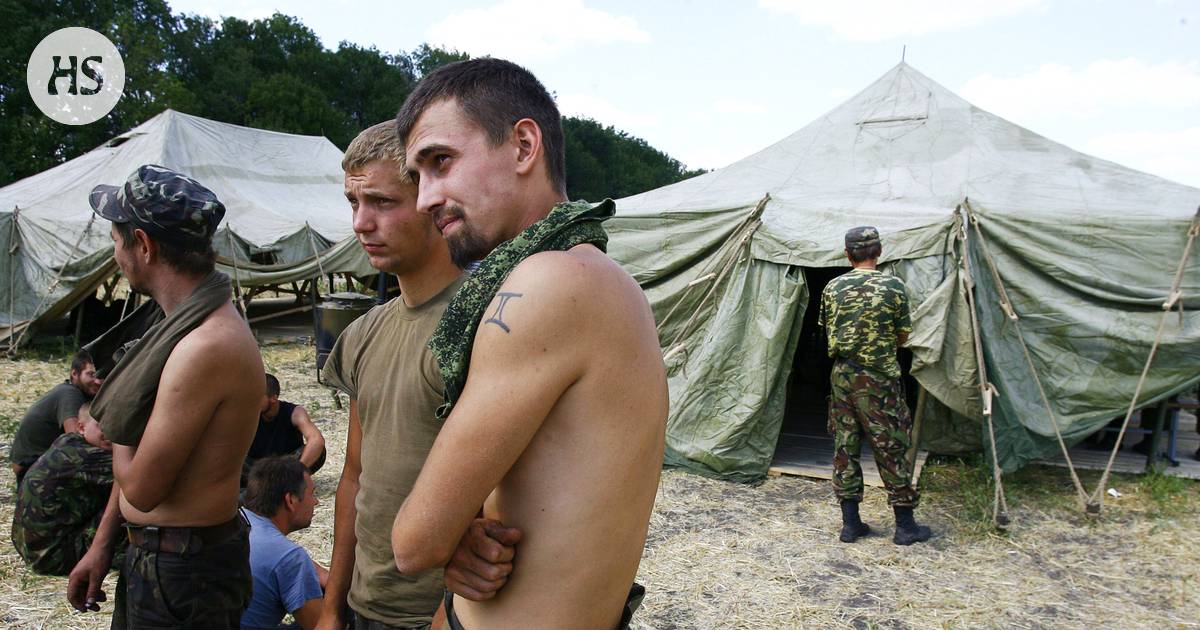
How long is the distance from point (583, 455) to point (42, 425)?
412cm

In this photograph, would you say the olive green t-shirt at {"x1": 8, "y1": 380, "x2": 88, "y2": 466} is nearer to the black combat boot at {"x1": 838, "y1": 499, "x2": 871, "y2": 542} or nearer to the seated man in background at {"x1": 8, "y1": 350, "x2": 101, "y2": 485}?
the seated man in background at {"x1": 8, "y1": 350, "x2": 101, "y2": 485}

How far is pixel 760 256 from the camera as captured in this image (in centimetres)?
602

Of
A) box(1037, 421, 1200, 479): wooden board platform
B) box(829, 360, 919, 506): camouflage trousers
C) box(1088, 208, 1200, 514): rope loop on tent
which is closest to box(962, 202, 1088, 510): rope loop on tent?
box(1088, 208, 1200, 514): rope loop on tent

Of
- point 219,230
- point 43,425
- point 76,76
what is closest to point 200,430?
point 43,425

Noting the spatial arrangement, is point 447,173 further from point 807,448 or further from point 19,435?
point 807,448

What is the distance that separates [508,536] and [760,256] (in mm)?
5223

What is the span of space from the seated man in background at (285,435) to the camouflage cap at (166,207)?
105 inches

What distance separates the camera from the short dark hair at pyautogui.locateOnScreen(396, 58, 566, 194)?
1195 mm

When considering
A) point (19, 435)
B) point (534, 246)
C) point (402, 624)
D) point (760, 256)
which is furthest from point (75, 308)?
point (534, 246)

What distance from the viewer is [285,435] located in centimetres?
471

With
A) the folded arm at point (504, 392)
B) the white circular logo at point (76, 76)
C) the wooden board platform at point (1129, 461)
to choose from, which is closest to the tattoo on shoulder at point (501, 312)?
the folded arm at point (504, 392)

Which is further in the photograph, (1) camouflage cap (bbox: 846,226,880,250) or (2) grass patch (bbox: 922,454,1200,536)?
(2) grass patch (bbox: 922,454,1200,536)

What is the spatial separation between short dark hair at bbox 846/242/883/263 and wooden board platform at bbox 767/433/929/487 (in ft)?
5.60

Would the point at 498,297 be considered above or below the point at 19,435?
above
